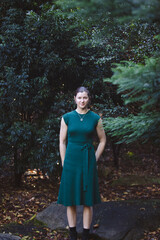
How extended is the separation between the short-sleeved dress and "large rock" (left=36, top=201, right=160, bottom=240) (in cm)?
81

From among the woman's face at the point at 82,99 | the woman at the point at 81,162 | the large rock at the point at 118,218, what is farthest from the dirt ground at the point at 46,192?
the woman's face at the point at 82,99

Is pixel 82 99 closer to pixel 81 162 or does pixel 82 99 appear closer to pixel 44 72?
pixel 81 162

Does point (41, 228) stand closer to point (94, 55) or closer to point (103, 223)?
point (103, 223)

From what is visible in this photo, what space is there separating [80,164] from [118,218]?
4.35 ft

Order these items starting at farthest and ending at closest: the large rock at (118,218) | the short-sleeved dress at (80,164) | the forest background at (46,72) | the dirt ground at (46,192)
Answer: the forest background at (46,72), the dirt ground at (46,192), the large rock at (118,218), the short-sleeved dress at (80,164)

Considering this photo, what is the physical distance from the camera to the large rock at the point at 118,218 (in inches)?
148

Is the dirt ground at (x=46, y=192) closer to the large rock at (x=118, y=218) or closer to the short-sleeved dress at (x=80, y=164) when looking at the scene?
the large rock at (x=118, y=218)

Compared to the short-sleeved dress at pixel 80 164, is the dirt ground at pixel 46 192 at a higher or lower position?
lower

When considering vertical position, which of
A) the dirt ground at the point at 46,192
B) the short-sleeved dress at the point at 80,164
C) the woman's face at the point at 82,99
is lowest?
the dirt ground at the point at 46,192

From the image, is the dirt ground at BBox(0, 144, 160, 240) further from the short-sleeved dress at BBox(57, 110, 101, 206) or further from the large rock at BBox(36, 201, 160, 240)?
the short-sleeved dress at BBox(57, 110, 101, 206)

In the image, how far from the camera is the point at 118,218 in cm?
399

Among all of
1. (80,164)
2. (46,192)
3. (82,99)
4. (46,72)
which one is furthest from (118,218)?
(46,72)

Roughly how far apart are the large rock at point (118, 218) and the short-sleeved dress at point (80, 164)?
0.81 metres

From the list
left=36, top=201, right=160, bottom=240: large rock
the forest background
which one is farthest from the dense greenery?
left=36, top=201, right=160, bottom=240: large rock
